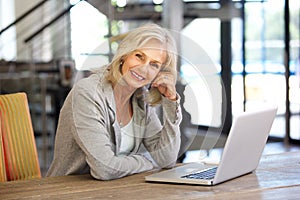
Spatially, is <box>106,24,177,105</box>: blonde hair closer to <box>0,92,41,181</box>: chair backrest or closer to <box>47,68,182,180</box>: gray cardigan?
<box>47,68,182,180</box>: gray cardigan

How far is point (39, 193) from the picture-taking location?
190 centimetres

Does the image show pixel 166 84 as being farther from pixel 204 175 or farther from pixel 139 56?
pixel 204 175

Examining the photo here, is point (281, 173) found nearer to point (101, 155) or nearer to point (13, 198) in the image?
point (101, 155)

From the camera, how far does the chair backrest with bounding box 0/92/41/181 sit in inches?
96.8

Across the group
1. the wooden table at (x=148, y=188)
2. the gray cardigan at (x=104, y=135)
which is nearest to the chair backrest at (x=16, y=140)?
the gray cardigan at (x=104, y=135)

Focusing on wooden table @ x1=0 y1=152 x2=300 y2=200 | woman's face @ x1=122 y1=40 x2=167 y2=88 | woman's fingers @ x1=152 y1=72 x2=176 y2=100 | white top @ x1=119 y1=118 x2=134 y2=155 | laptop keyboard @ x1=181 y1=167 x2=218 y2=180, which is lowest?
wooden table @ x1=0 y1=152 x2=300 y2=200

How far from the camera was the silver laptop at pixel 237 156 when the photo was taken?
75.4 inches

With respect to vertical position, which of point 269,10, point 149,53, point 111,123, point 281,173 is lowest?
point 281,173

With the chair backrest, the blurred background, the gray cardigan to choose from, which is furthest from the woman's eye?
the blurred background

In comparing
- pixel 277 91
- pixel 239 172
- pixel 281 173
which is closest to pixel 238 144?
pixel 239 172

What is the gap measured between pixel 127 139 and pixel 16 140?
512mm

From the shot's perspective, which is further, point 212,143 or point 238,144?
point 212,143

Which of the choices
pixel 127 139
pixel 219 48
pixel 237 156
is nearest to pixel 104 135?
pixel 127 139

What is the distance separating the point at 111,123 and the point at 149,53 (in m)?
0.27
